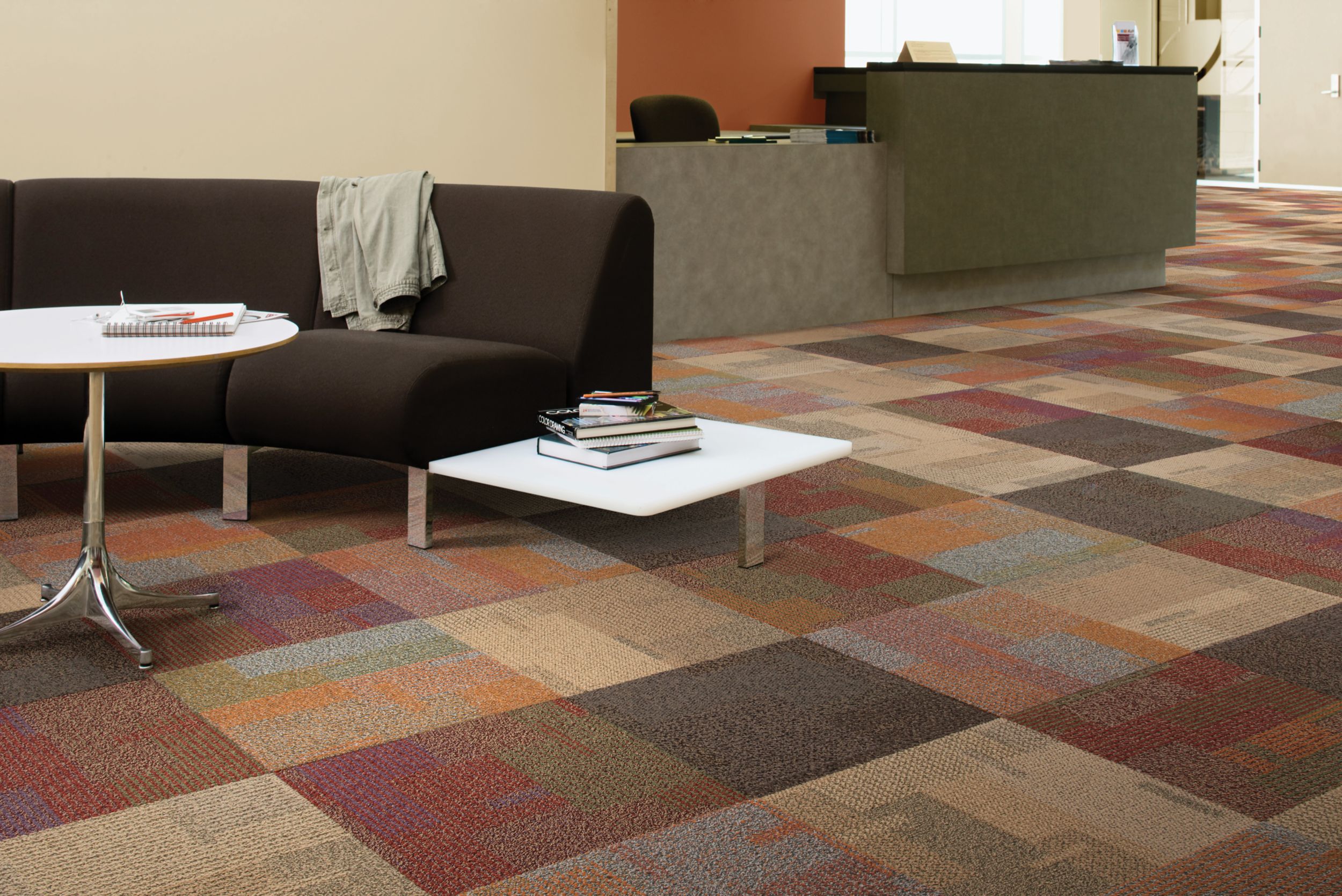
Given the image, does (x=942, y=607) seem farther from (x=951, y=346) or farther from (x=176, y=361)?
(x=951, y=346)

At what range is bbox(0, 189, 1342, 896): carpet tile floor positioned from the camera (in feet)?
6.11

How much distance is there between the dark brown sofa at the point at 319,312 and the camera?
3.24 meters

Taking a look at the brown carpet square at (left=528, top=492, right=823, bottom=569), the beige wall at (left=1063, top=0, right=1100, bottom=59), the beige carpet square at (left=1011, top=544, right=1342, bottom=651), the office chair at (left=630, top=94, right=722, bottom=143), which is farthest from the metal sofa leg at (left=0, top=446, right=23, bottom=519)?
the beige wall at (left=1063, top=0, right=1100, bottom=59)

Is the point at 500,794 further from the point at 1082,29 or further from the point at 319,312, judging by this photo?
the point at 1082,29

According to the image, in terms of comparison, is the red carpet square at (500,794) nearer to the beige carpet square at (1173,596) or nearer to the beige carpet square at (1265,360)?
the beige carpet square at (1173,596)

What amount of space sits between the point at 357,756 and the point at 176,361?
2.53 ft

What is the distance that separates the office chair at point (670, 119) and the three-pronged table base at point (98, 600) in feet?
12.9

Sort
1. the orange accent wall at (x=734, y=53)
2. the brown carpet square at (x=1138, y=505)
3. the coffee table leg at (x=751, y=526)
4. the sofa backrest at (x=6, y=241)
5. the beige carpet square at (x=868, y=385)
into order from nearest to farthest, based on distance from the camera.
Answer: the coffee table leg at (x=751, y=526) < the brown carpet square at (x=1138, y=505) < the sofa backrest at (x=6, y=241) < the beige carpet square at (x=868, y=385) < the orange accent wall at (x=734, y=53)

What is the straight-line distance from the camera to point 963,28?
1395 centimetres

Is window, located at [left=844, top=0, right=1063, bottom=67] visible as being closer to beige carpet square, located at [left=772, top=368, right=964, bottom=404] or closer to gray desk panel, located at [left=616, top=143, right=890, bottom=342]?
gray desk panel, located at [left=616, top=143, right=890, bottom=342]

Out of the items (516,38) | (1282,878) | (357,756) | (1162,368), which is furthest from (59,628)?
(1162,368)

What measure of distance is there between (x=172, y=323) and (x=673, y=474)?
104 centimetres

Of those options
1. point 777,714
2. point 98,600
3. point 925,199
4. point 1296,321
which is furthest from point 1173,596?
point 1296,321

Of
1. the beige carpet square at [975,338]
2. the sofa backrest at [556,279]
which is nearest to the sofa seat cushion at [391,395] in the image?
the sofa backrest at [556,279]
